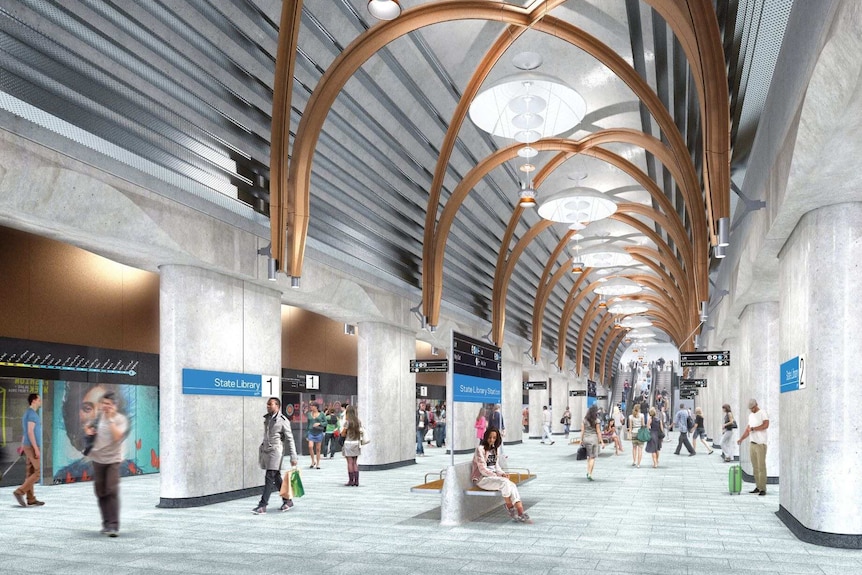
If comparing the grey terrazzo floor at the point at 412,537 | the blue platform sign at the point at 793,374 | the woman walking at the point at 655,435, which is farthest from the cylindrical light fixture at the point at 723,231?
the woman walking at the point at 655,435

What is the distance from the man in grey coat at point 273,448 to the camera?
12.3 m

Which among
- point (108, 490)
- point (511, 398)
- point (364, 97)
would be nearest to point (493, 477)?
point (108, 490)

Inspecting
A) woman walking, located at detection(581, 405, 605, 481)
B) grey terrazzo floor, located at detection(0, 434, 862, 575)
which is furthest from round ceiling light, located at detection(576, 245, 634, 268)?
grey terrazzo floor, located at detection(0, 434, 862, 575)

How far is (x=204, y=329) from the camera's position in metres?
14.0

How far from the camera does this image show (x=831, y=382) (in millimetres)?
9914

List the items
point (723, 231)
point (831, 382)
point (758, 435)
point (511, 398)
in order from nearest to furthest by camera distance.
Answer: point (831, 382)
point (723, 231)
point (758, 435)
point (511, 398)

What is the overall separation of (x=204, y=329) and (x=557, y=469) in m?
11.4

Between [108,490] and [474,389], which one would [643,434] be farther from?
[108,490]

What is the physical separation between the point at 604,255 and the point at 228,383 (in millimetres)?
20333

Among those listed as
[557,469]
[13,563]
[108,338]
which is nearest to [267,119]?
[108,338]

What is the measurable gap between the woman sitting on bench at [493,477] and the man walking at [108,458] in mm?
4949

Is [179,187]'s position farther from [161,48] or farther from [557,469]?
[557,469]

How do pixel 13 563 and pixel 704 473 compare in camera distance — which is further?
pixel 704 473

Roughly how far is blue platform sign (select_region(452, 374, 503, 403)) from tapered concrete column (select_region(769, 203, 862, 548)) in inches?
203
